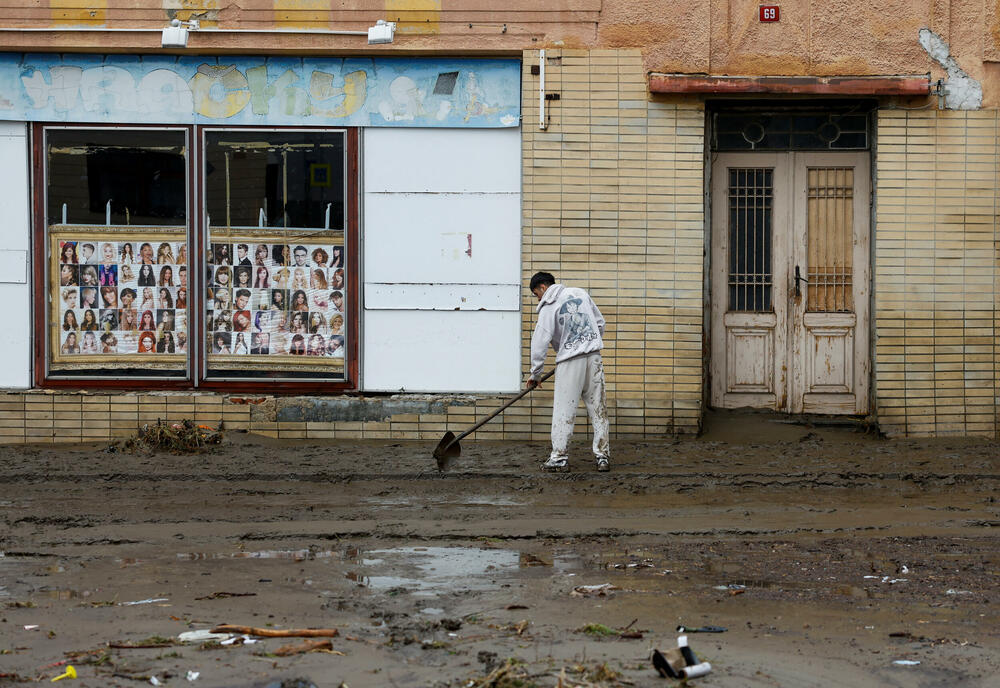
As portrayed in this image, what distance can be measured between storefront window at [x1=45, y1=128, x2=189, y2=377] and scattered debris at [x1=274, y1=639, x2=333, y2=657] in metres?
6.52

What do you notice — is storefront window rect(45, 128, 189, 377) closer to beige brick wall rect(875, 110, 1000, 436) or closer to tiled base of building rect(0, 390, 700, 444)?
tiled base of building rect(0, 390, 700, 444)

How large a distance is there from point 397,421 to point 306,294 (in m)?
1.43

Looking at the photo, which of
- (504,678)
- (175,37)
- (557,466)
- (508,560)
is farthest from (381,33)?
(504,678)

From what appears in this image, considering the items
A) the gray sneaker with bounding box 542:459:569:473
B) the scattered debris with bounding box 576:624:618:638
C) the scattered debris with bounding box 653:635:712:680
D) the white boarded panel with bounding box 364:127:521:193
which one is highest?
the white boarded panel with bounding box 364:127:521:193

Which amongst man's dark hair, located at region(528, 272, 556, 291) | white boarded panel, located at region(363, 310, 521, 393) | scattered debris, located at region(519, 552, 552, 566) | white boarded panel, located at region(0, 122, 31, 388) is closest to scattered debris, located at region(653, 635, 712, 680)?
scattered debris, located at region(519, 552, 552, 566)

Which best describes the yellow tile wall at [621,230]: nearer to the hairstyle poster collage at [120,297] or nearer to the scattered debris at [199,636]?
the hairstyle poster collage at [120,297]

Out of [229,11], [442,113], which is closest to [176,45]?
[229,11]

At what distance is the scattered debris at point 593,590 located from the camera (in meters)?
6.01

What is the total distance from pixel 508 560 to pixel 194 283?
5.41 metres

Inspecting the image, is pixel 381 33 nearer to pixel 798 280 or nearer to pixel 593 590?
pixel 798 280

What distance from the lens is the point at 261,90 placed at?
10.9 metres

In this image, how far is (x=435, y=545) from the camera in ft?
23.8

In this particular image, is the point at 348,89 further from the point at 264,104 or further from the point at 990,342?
the point at 990,342

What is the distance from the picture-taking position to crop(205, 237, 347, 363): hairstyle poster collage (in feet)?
36.5
